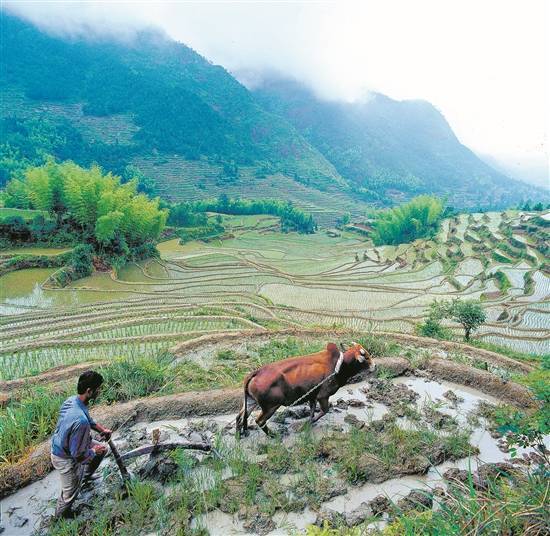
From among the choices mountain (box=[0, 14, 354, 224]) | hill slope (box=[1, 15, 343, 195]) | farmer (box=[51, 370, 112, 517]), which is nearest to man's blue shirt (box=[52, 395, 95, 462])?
farmer (box=[51, 370, 112, 517])

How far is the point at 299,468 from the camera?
4266 mm

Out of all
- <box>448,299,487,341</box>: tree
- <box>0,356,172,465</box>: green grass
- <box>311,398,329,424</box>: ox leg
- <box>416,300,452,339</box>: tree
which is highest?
<box>311,398,329,424</box>: ox leg

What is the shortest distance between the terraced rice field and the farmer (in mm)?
4634

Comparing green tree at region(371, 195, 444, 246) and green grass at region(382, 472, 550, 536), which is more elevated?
green grass at region(382, 472, 550, 536)

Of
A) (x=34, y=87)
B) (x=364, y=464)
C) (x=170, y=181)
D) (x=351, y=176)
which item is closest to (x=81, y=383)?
(x=364, y=464)

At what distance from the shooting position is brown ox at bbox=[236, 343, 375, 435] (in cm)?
458

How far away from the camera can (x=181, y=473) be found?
4.09 meters

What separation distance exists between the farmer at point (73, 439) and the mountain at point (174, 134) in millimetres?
75840

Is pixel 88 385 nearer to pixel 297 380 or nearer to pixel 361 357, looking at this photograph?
pixel 297 380

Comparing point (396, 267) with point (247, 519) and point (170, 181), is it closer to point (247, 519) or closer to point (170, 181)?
point (247, 519)

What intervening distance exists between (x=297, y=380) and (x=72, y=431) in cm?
253

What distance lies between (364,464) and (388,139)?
195885mm

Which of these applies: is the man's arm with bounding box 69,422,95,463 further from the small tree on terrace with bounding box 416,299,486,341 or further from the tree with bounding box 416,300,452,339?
the small tree on terrace with bounding box 416,299,486,341

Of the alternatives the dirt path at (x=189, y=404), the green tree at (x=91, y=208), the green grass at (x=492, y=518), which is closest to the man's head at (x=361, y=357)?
the dirt path at (x=189, y=404)
